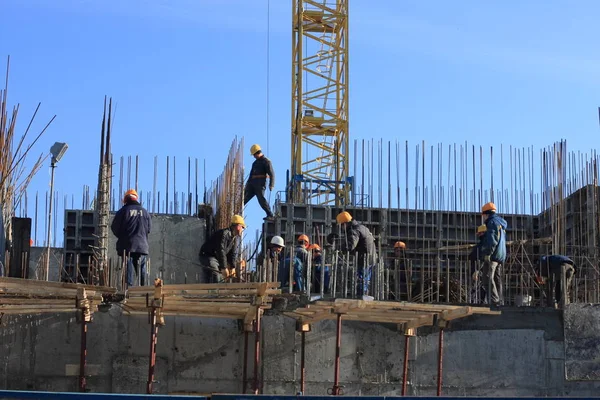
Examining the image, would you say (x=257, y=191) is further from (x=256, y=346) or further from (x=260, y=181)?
(x=256, y=346)

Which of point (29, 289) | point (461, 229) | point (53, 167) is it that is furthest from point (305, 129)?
point (29, 289)

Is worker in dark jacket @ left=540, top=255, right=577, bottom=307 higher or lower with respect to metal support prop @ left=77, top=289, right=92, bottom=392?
higher

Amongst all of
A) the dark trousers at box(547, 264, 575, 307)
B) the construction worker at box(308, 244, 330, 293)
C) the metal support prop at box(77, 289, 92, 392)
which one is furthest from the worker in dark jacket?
the metal support prop at box(77, 289, 92, 392)

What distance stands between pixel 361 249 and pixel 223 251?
248 centimetres

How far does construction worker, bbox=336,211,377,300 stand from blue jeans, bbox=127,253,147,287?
11.4 ft

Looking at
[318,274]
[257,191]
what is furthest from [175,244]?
[318,274]

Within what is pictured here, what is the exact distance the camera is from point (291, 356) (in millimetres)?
17875

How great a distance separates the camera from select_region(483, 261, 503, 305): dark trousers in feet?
62.2

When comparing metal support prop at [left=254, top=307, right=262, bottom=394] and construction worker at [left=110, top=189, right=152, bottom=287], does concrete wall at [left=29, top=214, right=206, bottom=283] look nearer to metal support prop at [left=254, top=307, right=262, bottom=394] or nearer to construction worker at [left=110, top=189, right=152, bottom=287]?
construction worker at [left=110, top=189, right=152, bottom=287]

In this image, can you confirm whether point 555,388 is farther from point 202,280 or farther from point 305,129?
point 305,129

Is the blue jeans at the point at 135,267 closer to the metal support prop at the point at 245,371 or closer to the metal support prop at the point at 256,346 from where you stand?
the metal support prop at the point at 245,371

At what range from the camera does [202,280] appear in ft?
70.3

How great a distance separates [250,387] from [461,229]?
505 inches

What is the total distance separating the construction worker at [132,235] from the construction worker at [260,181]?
6.40 metres
